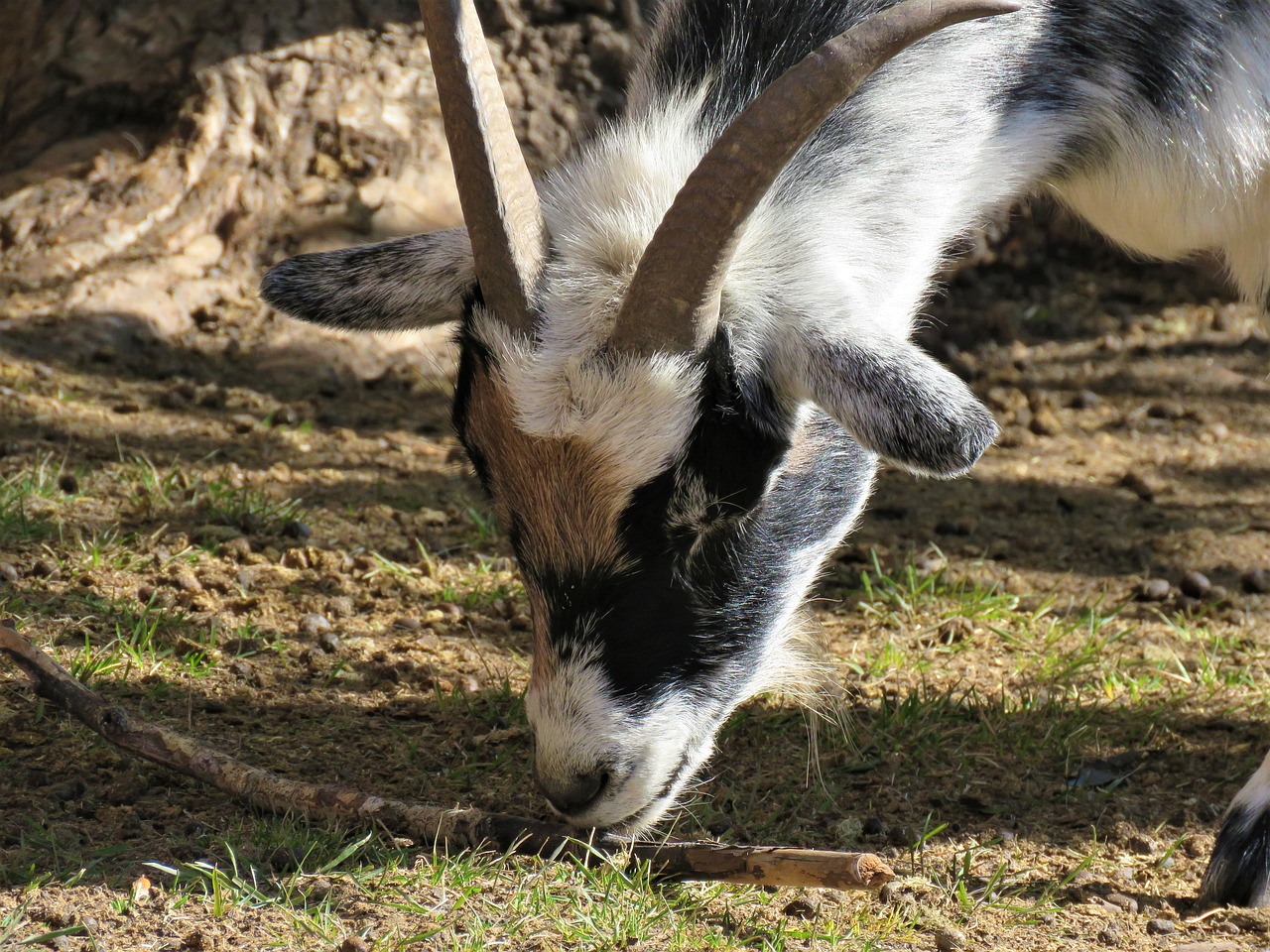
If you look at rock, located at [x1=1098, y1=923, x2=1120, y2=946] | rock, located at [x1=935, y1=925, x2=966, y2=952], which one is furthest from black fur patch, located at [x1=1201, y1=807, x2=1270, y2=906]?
rock, located at [x1=935, y1=925, x2=966, y2=952]

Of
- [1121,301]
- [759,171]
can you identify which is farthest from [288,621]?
[1121,301]

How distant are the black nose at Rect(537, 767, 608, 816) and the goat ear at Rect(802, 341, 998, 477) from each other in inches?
38.4

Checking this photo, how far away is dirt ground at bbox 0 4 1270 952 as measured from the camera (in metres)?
3.26

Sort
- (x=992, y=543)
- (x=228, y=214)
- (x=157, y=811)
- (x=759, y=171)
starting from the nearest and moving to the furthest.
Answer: (x=759, y=171) → (x=157, y=811) → (x=992, y=543) → (x=228, y=214)

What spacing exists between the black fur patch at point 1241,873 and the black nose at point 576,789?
155cm

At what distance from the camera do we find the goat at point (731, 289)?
9.92 ft

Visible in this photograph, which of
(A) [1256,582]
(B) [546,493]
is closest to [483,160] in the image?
(B) [546,493]

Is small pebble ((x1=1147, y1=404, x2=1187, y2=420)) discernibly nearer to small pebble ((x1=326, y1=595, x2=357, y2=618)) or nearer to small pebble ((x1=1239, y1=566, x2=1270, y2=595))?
small pebble ((x1=1239, y1=566, x2=1270, y2=595))

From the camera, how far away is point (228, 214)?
6.54 m

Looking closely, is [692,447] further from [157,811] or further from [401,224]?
[401,224]

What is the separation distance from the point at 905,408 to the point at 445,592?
89.3 inches

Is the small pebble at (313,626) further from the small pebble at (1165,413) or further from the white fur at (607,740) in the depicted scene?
the small pebble at (1165,413)

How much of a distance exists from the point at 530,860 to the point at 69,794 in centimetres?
118

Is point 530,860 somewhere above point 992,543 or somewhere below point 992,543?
above
